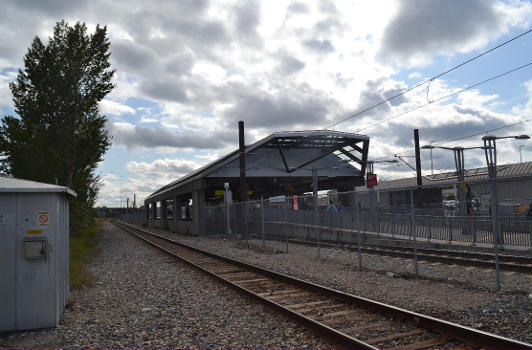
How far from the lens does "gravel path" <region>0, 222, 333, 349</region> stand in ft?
19.0

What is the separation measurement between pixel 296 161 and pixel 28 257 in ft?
104

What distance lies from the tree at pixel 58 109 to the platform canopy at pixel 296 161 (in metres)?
9.86

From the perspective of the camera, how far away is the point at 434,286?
29.9 feet

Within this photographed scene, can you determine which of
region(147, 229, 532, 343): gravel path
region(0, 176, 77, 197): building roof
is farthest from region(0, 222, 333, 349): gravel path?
region(147, 229, 532, 343): gravel path

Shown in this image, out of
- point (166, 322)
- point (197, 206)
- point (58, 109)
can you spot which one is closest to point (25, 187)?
→ point (166, 322)

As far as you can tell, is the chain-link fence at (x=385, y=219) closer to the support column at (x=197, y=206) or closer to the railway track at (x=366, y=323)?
the railway track at (x=366, y=323)

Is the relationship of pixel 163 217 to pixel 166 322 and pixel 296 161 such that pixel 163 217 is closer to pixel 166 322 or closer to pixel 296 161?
pixel 296 161

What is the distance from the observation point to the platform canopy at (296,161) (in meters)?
32.8

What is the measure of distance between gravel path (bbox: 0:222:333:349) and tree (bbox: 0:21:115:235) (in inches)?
518

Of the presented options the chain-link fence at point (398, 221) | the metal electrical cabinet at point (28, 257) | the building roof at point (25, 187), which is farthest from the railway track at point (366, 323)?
the building roof at point (25, 187)

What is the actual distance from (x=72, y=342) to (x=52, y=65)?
19.1m

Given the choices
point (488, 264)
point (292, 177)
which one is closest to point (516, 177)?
point (488, 264)

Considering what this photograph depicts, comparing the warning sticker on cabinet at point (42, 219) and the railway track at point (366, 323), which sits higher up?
the warning sticker on cabinet at point (42, 219)

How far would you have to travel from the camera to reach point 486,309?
6.85m
